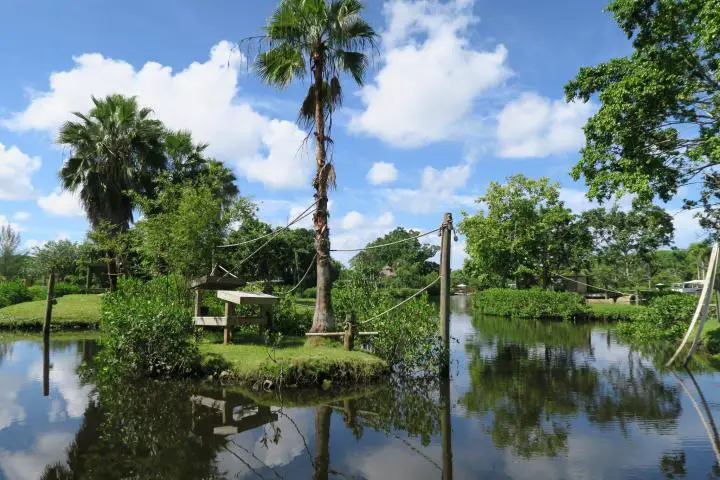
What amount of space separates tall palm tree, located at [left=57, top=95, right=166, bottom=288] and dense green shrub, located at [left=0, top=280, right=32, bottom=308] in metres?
5.04

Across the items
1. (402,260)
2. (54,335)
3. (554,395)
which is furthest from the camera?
(402,260)

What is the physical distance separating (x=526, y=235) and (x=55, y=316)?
2840 cm

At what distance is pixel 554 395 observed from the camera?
9.98 metres

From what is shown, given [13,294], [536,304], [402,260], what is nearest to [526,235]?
[536,304]

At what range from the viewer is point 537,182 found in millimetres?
35938

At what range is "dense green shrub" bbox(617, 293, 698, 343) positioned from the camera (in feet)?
49.5

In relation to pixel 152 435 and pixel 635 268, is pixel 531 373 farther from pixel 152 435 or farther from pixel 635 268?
pixel 635 268

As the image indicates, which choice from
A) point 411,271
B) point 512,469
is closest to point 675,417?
point 512,469

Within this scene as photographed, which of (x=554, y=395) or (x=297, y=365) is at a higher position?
(x=297, y=365)

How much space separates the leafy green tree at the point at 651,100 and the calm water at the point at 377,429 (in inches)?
250

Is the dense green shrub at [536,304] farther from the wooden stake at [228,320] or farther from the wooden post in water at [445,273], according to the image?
the wooden stake at [228,320]

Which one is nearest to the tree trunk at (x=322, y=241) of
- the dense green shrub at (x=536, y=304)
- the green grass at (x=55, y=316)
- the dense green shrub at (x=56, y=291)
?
the green grass at (x=55, y=316)

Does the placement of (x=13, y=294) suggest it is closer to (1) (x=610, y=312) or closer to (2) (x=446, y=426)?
(2) (x=446, y=426)

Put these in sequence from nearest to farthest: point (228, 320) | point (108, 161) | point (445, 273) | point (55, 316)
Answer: point (445, 273) < point (228, 320) < point (55, 316) < point (108, 161)
